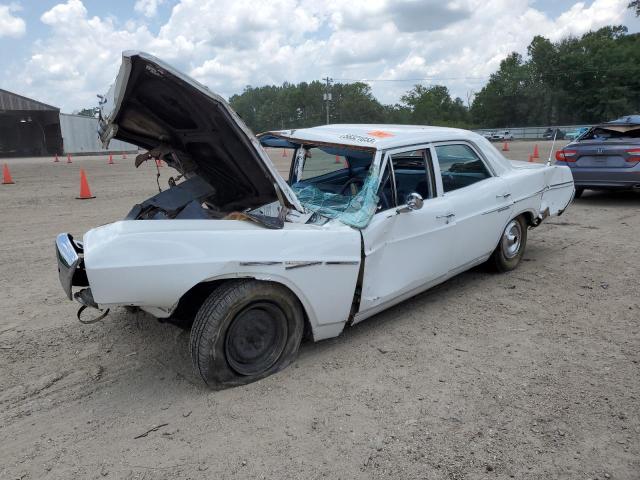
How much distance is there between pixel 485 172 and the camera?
15.5 ft

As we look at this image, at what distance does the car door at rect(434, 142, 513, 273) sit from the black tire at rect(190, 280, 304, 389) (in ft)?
5.87

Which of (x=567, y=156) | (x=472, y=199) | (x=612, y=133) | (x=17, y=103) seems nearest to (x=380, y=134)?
(x=472, y=199)

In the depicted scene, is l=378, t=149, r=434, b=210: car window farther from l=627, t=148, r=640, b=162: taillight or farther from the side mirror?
l=627, t=148, r=640, b=162: taillight

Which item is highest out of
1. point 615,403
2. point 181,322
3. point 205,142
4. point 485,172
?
point 205,142

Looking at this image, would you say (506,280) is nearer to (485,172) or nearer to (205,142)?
(485,172)

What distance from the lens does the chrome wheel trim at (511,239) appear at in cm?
496

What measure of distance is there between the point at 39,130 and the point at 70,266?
152ft

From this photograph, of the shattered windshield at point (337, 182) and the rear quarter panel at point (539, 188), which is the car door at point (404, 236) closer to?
the shattered windshield at point (337, 182)

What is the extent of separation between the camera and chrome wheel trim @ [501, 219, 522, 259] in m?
4.96

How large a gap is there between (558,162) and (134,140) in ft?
26.8

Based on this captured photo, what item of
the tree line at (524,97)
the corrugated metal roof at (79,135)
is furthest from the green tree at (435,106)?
the corrugated metal roof at (79,135)

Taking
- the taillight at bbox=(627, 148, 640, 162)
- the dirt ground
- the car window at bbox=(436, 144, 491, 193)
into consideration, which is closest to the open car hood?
the dirt ground

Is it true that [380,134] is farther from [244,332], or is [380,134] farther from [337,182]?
[244,332]

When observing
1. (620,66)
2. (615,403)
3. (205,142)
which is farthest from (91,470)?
(620,66)
